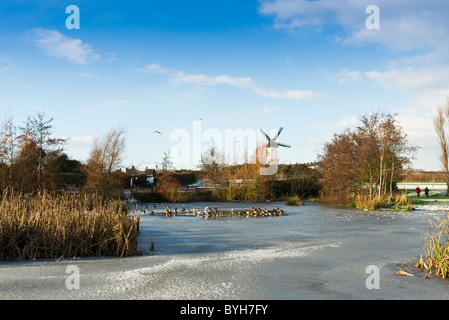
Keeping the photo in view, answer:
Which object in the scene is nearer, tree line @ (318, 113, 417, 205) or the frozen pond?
the frozen pond

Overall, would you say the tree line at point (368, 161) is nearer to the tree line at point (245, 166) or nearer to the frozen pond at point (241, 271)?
the tree line at point (245, 166)

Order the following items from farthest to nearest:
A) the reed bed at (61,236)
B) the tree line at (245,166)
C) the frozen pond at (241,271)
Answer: the tree line at (245,166)
the reed bed at (61,236)
the frozen pond at (241,271)

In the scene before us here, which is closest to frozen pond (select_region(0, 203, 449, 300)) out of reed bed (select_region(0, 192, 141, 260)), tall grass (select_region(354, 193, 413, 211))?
reed bed (select_region(0, 192, 141, 260))

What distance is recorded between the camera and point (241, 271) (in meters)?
6.91

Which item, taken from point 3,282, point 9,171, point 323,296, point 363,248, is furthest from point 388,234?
point 9,171

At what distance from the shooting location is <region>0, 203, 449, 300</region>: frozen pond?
5.61 metres

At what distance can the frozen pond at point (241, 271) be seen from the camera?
5613 millimetres

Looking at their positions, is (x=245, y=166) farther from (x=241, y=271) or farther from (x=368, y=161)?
(x=241, y=271)

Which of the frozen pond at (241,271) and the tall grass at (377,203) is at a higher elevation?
the tall grass at (377,203)

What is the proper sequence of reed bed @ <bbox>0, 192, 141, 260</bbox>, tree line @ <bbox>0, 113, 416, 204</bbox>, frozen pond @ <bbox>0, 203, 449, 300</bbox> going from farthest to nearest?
1. tree line @ <bbox>0, 113, 416, 204</bbox>
2. reed bed @ <bbox>0, 192, 141, 260</bbox>
3. frozen pond @ <bbox>0, 203, 449, 300</bbox>

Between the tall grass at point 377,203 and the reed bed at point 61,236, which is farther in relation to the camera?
the tall grass at point 377,203

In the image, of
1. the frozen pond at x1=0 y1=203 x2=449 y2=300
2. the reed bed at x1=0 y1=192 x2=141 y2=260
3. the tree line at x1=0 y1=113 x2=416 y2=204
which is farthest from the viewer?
the tree line at x1=0 y1=113 x2=416 y2=204

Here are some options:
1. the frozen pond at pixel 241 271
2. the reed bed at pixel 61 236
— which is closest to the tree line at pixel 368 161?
the frozen pond at pixel 241 271

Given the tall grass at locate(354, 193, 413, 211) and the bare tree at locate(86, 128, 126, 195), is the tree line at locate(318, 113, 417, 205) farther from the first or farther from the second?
the bare tree at locate(86, 128, 126, 195)
